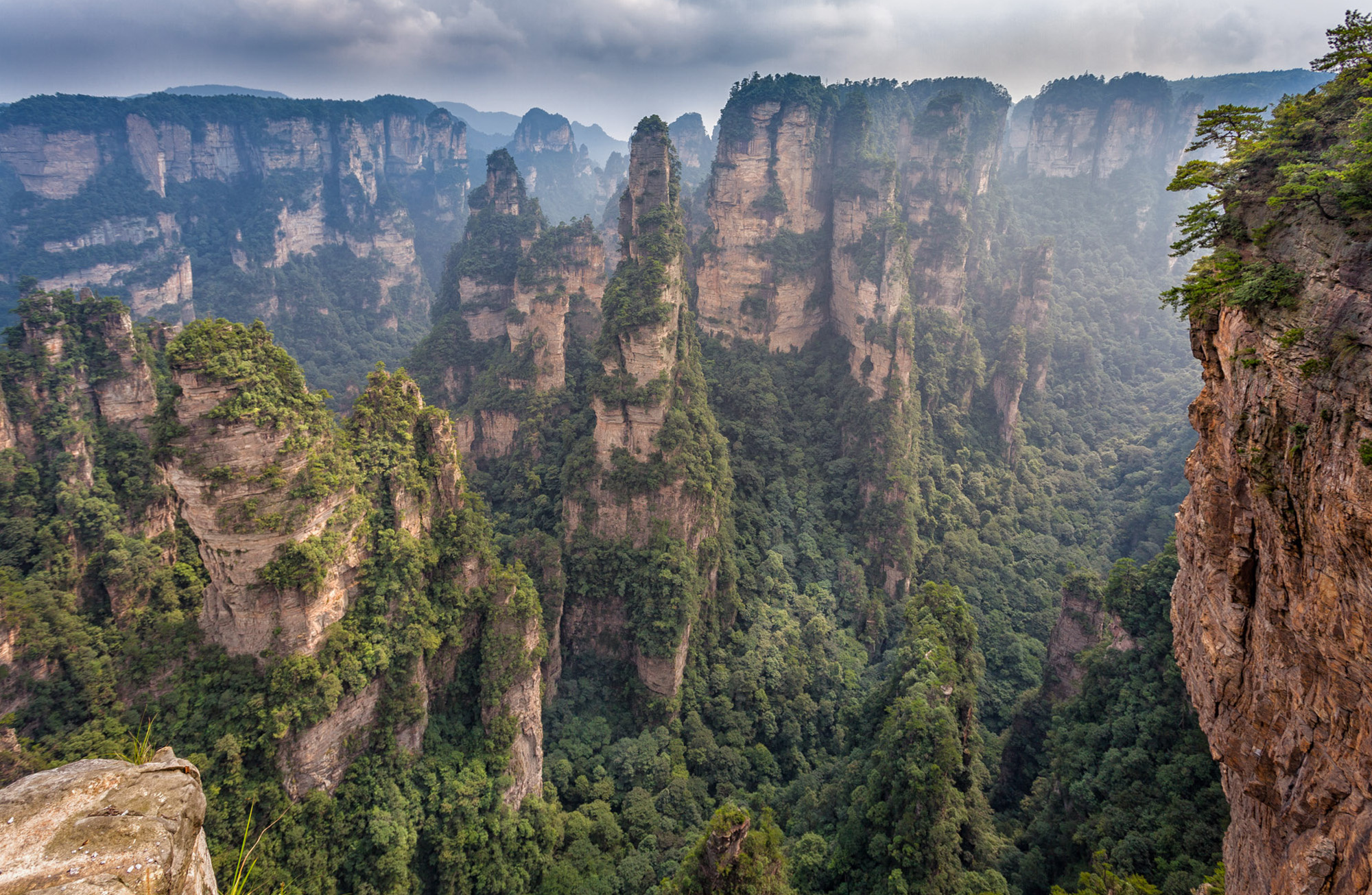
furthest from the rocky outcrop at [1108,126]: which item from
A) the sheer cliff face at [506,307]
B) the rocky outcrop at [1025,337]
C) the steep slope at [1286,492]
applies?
the steep slope at [1286,492]

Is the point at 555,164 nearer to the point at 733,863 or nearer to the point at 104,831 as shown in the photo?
the point at 733,863

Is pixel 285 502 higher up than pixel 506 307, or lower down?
lower down

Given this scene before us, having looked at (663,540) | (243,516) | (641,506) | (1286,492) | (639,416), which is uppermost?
(1286,492)

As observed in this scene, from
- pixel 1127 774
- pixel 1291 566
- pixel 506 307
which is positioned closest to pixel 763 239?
pixel 506 307

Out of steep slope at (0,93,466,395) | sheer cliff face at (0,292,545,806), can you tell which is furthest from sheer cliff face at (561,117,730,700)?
steep slope at (0,93,466,395)

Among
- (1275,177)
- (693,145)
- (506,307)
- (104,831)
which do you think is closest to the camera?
(104,831)

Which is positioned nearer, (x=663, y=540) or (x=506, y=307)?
(x=663, y=540)

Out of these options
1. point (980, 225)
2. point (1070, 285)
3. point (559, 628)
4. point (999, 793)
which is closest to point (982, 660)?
point (999, 793)
